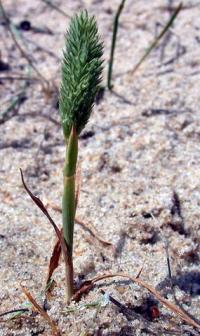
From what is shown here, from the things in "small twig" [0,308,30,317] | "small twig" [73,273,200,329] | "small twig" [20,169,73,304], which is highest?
"small twig" [20,169,73,304]

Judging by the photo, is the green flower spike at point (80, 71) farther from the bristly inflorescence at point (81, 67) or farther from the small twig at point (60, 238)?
the small twig at point (60, 238)

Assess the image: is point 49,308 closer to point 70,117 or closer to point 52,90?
point 70,117

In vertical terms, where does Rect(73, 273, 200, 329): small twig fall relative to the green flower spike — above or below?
below

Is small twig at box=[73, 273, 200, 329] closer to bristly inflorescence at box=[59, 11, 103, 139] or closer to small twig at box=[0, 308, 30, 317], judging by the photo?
small twig at box=[0, 308, 30, 317]

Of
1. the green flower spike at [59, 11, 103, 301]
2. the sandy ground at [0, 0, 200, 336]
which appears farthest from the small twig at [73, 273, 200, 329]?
the green flower spike at [59, 11, 103, 301]

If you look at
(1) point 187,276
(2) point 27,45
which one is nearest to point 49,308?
(1) point 187,276

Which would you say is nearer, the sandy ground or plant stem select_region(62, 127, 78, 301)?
plant stem select_region(62, 127, 78, 301)
